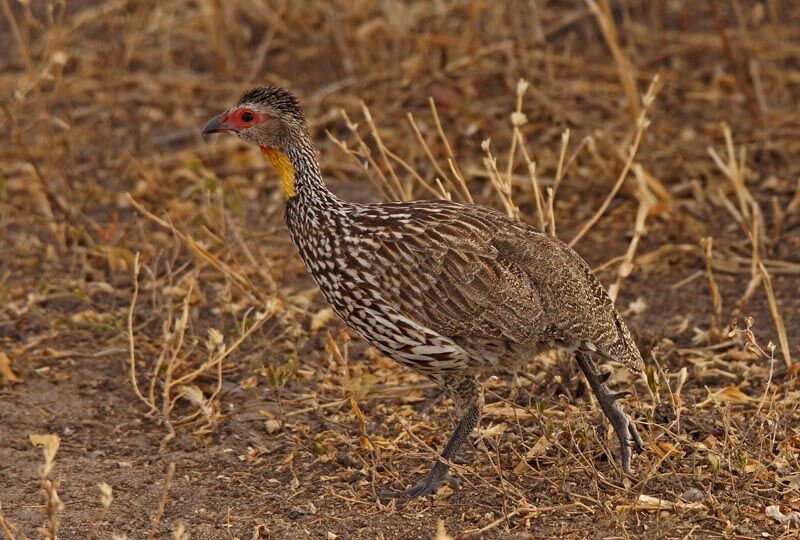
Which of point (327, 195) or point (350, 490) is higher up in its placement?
point (327, 195)

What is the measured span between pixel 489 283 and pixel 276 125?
127 centimetres

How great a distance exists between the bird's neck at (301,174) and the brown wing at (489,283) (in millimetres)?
347

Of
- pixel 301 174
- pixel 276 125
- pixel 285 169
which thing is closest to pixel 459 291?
pixel 301 174

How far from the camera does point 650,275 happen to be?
289 inches

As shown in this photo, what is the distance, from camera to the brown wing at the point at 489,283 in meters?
5.04

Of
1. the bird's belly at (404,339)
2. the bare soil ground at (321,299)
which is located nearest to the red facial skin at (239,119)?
the bare soil ground at (321,299)

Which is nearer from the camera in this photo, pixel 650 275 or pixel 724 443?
pixel 724 443

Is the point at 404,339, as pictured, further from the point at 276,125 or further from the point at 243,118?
the point at 243,118

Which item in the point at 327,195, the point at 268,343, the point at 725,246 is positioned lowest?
the point at 725,246

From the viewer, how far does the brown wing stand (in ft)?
16.5

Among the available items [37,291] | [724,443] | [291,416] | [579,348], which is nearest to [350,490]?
[291,416]

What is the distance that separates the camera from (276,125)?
18.5 feet

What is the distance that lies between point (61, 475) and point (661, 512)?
253cm

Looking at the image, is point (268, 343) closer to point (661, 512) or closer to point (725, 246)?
point (661, 512)
